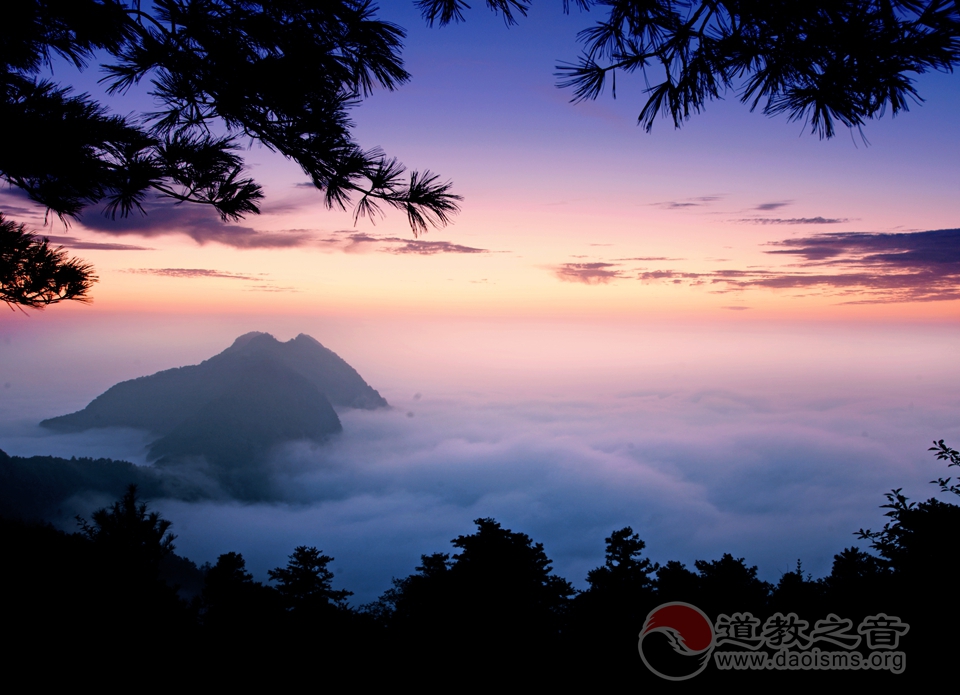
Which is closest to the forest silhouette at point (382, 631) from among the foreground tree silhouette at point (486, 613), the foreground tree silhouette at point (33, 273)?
the foreground tree silhouette at point (486, 613)

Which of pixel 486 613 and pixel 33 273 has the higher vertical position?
pixel 33 273

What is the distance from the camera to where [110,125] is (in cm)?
445

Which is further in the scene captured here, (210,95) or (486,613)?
(486,613)

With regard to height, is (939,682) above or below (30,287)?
below

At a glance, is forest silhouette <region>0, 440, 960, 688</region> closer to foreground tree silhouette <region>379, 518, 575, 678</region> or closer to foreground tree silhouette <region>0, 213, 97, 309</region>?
foreground tree silhouette <region>379, 518, 575, 678</region>

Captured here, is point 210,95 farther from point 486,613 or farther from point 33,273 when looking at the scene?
point 486,613

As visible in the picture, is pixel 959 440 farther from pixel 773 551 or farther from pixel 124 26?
pixel 124 26

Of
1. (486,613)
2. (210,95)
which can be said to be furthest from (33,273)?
(486,613)

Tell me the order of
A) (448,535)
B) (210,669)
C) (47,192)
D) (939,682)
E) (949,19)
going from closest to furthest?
(949,19) → (939,682) → (210,669) → (47,192) → (448,535)

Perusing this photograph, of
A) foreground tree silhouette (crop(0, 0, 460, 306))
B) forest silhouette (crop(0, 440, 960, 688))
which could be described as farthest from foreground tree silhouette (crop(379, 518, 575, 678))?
foreground tree silhouette (crop(0, 0, 460, 306))

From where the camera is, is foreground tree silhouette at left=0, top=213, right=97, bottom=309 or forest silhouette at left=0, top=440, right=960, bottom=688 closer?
forest silhouette at left=0, top=440, right=960, bottom=688

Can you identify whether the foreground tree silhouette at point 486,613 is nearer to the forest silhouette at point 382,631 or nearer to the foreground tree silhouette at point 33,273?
the forest silhouette at point 382,631

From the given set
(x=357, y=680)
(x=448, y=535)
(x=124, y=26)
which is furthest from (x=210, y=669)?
(x=448, y=535)

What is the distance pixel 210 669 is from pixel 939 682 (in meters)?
5.41
